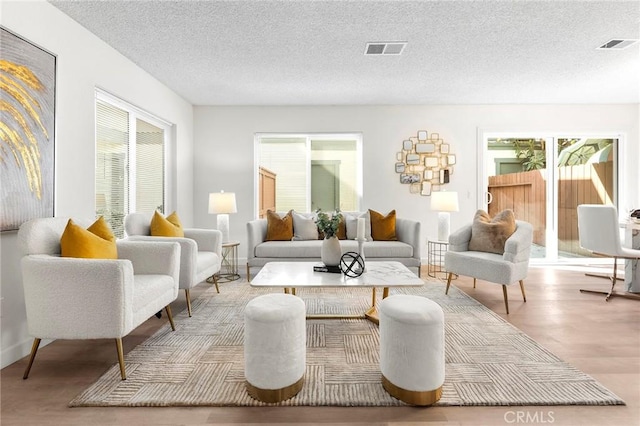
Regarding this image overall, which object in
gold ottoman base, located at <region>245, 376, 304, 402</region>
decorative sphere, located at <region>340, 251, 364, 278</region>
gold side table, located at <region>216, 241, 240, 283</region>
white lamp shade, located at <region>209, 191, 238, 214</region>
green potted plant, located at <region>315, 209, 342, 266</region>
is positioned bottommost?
gold ottoman base, located at <region>245, 376, 304, 402</region>

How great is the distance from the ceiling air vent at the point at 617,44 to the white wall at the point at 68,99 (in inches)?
182

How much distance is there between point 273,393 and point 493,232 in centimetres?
279

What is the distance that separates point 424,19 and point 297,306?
242cm

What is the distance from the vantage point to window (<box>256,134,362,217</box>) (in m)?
5.53

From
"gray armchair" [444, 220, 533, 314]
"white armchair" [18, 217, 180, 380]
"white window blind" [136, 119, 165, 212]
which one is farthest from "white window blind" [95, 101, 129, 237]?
"gray armchair" [444, 220, 533, 314]

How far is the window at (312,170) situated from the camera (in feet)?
18.1

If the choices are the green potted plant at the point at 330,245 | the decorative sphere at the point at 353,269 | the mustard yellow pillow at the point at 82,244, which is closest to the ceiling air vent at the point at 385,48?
the green potted plant at the point at 330,245

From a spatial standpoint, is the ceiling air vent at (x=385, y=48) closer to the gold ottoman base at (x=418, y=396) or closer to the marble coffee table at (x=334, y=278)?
the marble coffee table at (x=334, y=278)

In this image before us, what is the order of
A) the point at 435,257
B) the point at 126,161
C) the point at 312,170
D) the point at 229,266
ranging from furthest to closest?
the point at 312,170, the point at 435,257, the point at 229,266, the point at 126,161

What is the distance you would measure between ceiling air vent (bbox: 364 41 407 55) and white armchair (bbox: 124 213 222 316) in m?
2.39

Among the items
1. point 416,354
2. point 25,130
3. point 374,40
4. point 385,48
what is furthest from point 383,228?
point 25,130

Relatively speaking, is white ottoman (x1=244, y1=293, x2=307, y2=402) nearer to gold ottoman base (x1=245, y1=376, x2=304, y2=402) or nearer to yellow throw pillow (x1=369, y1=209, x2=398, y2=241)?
gold ottoman base (x1=245, y1=376, x2=304, y2=402)

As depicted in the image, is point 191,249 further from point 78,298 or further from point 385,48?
point 385,48

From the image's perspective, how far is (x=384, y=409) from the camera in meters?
1.70
